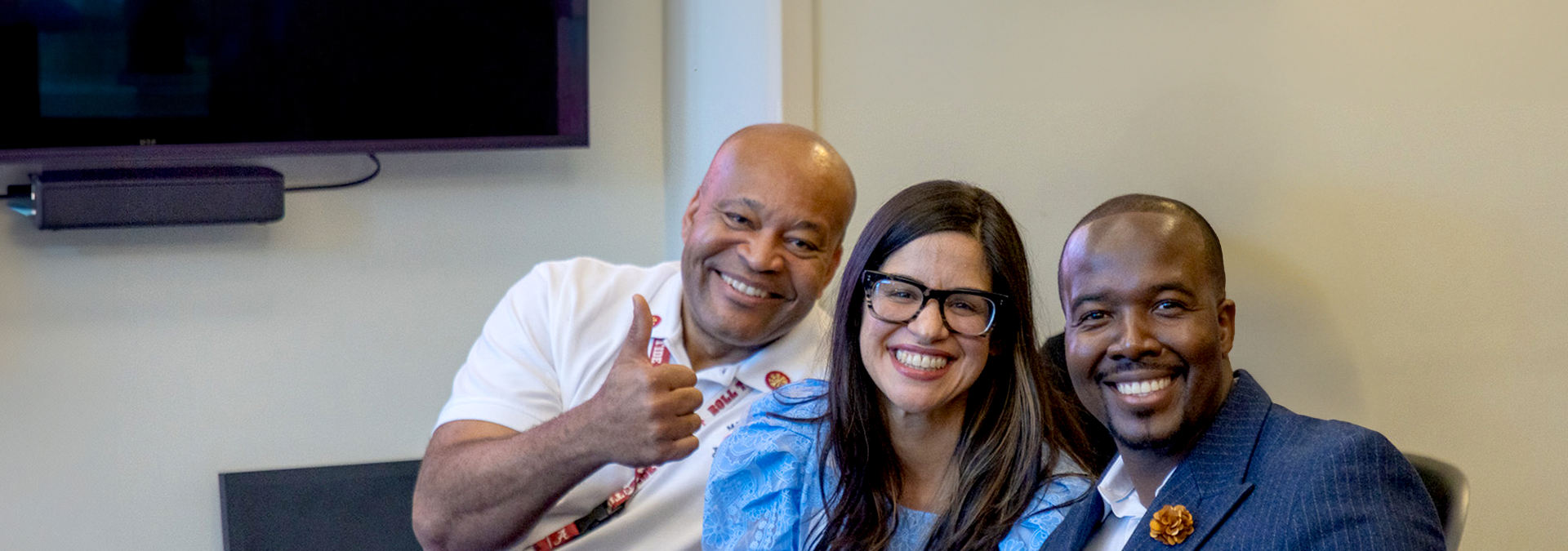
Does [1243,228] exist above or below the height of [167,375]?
above

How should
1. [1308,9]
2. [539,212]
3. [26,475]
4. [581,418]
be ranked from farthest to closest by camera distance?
[539,212] → [26,475] → [1308,9] → [581,418]

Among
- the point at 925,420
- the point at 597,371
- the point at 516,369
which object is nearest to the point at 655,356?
the point at 597,371

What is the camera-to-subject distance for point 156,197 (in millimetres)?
2783

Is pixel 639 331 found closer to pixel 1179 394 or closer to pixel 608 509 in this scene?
pixel 608 509

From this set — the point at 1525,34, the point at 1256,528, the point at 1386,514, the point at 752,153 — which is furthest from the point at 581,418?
the point at 1525,34

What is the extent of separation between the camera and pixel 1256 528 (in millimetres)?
1270

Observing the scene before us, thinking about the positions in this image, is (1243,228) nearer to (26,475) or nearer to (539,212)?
(539,212)

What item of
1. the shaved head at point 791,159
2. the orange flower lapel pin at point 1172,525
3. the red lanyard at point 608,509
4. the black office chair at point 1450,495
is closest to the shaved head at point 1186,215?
the orange flower lapel pin at point 1172,525

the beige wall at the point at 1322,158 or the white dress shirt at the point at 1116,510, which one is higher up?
the beige wall at the point at 1322,158

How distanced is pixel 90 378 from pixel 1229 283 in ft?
7.68

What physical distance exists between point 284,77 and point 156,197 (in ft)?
1.15

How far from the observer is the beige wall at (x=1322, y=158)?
2.57 meters

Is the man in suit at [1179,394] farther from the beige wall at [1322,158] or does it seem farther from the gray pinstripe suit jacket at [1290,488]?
the beige wall at [1322,158]

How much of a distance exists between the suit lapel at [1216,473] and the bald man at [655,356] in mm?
824
